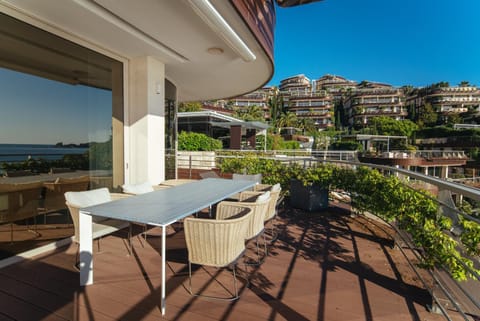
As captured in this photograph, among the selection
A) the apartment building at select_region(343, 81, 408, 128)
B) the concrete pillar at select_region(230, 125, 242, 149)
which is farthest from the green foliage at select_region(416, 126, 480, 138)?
the concrete pillar at select_region(230, 125, 242, 149)

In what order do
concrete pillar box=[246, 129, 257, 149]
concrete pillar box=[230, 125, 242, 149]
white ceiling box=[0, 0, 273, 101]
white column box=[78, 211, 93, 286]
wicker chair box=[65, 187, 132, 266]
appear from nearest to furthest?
1. white column box=[78, 211, 93, 286]
2. wicker chair box=[65, 187, 132, 266]
3. white ceiling box=[0, 0, 273, 101]
4. concrete pillar box=[230, 125, 242, 149]
5. concrete pillar box=[246, 129, 257, 149]

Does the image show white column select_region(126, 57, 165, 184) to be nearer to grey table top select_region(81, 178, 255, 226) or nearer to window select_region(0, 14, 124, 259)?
window select_region(0, 14, 124, 259)

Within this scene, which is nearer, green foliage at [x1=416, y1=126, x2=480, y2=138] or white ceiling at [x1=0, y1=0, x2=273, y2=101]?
white ceiling at [x1=0, y1=0, x2=273, y2=101]

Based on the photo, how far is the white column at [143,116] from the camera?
162 inches

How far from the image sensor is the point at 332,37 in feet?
154

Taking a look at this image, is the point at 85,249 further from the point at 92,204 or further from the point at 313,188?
the point at 313,188

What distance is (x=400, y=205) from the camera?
2609mm

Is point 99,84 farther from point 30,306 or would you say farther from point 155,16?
point 30,306

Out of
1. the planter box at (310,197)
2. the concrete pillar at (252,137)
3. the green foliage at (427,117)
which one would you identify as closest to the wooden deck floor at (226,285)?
the planter box at (310,197)

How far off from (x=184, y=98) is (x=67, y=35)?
5254 mm

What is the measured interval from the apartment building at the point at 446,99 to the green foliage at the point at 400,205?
2690 inches

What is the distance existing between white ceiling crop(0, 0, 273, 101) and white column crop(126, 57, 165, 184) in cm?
22

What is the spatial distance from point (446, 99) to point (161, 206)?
77.2 metres

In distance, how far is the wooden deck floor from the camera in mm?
1783
